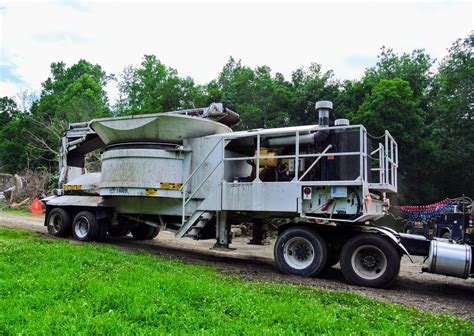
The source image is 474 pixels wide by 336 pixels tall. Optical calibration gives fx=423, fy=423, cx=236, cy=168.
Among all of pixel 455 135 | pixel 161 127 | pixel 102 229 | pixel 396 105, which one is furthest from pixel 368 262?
pixel 455 135

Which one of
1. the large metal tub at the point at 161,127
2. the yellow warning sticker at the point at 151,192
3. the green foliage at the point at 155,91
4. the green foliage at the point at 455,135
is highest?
the green foliage at the point at 155,91

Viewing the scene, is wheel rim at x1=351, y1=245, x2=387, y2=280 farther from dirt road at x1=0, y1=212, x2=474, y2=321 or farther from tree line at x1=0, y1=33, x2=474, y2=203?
tree line at x1=0, y1=33, x2=474, y2=203

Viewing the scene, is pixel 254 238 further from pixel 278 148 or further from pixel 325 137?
pixel 325 137

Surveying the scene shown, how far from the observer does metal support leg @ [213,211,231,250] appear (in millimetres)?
9938

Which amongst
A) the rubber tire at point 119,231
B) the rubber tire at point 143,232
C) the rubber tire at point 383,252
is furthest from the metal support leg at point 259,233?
the rubber tire at point 119,231

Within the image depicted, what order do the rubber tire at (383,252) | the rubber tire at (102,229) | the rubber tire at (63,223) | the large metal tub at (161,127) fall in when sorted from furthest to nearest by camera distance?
the rubber tire at (63,223)
the rubber tire at (102,229)
the large metal tub at (161,127)
the rubber tire at (383,252)

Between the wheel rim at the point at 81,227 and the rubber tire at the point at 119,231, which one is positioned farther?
the rubber tire at the point at 119,231

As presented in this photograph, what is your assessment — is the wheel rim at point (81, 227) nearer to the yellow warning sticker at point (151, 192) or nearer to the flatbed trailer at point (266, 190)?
the flatbed trailer at point (266, 190)

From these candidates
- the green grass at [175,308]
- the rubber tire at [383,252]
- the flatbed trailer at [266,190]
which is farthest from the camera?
the flatbed trailer at [266,190]

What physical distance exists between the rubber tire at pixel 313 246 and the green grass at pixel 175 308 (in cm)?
171

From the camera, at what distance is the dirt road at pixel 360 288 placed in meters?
6.89

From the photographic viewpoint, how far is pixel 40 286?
5777 millimetres

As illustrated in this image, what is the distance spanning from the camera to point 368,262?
26.7 feet

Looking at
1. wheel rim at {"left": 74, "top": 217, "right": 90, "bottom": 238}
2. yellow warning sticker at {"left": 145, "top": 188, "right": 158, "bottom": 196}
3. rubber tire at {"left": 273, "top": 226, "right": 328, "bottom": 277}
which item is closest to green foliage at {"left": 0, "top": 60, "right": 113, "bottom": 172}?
wheel rim at {"left": 74, "top": 217, "right": 90, "bottom": 238}
